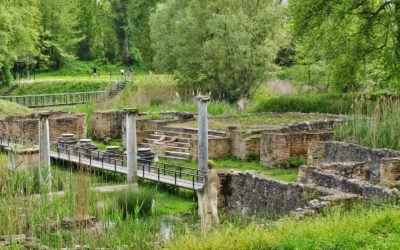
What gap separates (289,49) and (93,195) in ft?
120

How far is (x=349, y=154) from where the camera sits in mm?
20156

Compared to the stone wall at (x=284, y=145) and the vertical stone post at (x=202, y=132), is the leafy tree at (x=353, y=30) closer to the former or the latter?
the stone wall at (x=284, y=145)

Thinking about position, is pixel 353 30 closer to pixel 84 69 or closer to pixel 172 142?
pixel 172 142

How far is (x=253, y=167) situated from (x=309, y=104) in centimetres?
1126


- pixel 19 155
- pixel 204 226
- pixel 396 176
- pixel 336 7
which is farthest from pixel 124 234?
pixel 336 7

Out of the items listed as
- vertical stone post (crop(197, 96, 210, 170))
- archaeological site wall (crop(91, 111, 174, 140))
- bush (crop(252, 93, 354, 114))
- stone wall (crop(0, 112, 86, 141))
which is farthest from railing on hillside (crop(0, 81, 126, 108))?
vertical stone post (crop(197, 96, 210, 170))

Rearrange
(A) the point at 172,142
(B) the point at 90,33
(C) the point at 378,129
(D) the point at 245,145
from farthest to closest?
(B) the point at 90,33, (A) the point at 172,142, (D) the point at 245,145, (C) the point at 378,129

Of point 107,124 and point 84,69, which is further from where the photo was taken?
point 84,69

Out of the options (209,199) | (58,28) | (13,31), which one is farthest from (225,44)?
(209,199)

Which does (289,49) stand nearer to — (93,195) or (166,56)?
(166,56)

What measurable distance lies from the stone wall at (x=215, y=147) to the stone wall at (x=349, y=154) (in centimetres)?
483

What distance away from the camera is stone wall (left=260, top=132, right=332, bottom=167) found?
23781 mm

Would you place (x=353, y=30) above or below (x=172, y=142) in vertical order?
above

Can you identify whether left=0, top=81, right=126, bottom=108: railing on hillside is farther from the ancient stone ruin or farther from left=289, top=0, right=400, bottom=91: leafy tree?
the ancient stone ruin
